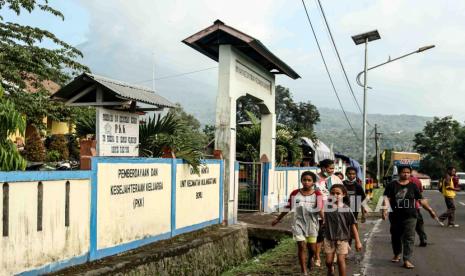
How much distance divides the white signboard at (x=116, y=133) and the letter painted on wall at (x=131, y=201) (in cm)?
27

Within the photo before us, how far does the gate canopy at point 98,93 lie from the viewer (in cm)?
827

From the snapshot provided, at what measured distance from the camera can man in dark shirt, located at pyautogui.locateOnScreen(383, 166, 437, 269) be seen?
29.8 ft

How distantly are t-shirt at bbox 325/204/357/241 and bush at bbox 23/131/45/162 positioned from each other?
400 inches

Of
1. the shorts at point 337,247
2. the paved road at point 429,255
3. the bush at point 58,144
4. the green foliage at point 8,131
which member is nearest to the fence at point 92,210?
the green foliage at point 8,131

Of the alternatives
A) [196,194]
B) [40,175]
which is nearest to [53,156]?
[196,194]

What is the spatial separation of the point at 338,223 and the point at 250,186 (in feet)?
30.3

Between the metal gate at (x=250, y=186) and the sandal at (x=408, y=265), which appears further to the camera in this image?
the metal gate at (x=250, y=186)

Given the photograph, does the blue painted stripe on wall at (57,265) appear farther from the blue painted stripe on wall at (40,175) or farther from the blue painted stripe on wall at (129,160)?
the blue painted stripe on wall at (129,160)

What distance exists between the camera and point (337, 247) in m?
7.64

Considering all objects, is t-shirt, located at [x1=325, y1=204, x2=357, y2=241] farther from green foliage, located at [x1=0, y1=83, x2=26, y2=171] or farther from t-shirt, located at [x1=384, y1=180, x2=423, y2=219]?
green foliage, located at [x1=0, y1=83, x2=26, y2=171]

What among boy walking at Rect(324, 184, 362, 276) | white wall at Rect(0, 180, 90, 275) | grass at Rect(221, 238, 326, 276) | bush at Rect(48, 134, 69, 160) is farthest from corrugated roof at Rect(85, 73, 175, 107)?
bush at Rect(48, 134, 69, 160)

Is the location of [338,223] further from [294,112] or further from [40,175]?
[294,112]

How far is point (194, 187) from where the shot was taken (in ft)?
36.7

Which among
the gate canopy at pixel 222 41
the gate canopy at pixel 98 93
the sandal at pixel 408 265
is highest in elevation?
the gate canopy at pixel 222 41
